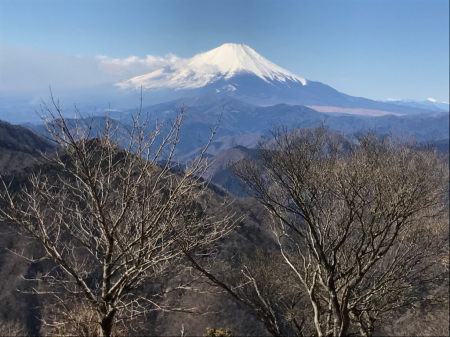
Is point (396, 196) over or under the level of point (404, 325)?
over

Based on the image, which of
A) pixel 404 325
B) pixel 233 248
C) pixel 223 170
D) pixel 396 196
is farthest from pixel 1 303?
pixel 223 170

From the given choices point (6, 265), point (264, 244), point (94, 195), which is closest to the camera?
point (94, 195)

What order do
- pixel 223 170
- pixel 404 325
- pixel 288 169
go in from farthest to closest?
pixel 223 170
pixel 404 325
pixel 288 169

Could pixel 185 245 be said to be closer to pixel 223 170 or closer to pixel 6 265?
pixel 6 265

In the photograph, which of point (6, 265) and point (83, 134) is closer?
point (83, 134)

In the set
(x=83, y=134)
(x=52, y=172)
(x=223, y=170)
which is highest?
(x=83, y=134)

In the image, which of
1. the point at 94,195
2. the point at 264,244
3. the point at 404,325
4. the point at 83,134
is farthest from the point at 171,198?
the point at 264,244

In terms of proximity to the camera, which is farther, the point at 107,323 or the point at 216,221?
the point at 216,221

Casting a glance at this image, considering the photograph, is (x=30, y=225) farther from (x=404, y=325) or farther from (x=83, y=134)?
(x=404, y=325)

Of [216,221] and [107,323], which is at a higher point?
[216,221]
